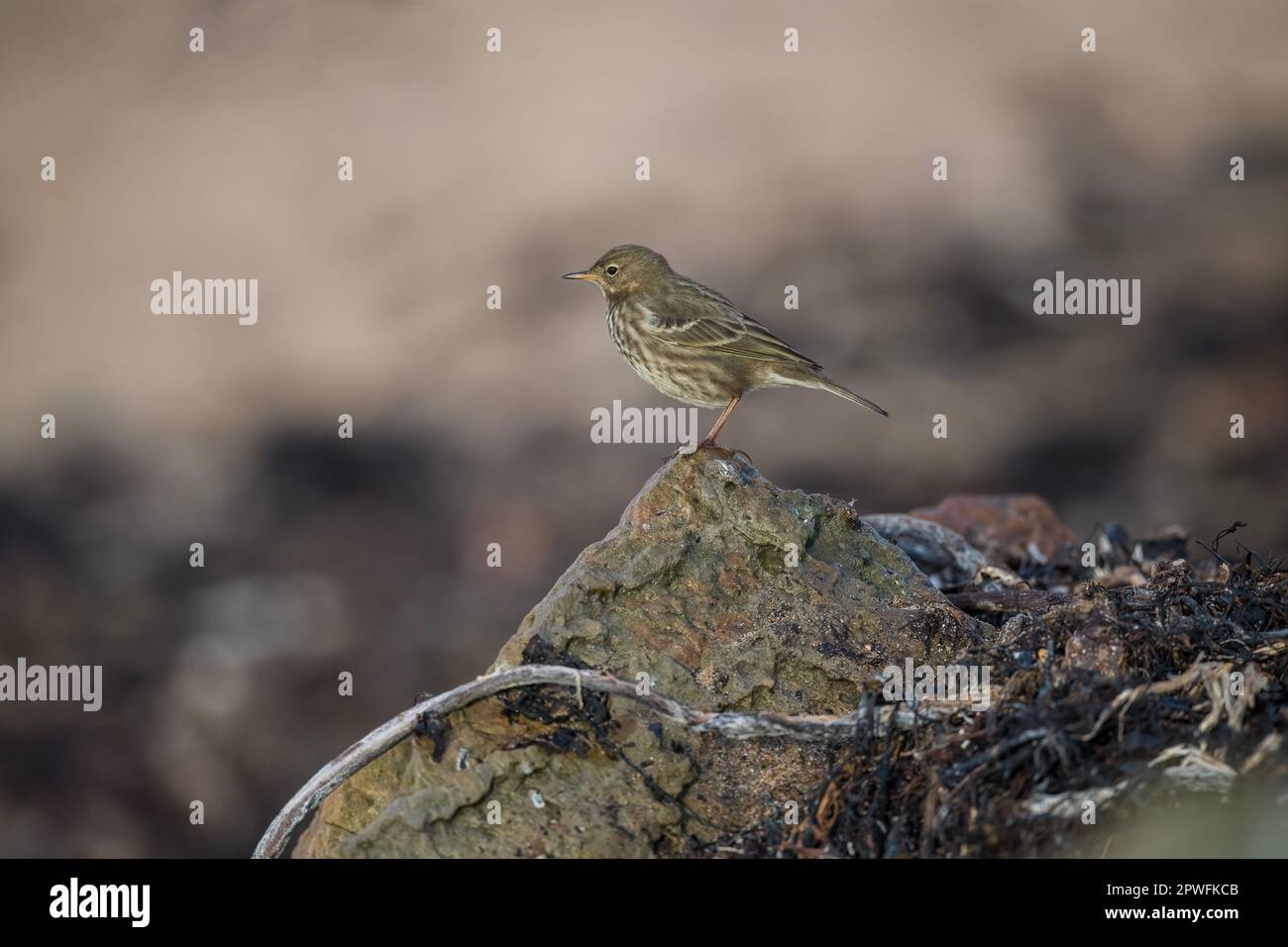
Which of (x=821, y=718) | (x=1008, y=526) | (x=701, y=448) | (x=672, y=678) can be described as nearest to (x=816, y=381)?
(x=1008, y=526)

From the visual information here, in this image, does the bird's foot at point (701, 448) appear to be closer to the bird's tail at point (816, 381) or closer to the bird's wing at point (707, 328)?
the bird's wing at point (707, 328)

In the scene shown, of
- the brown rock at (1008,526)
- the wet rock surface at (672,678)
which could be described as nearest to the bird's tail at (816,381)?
the brown rock at (1008,526)

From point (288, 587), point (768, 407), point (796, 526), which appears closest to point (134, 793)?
point (288, 587)

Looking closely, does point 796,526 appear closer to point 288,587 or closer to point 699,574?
point 699,574

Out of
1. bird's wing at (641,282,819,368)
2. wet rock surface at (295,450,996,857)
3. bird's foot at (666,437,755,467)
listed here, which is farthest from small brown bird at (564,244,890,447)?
wet rock surface at (295,450,996,857)

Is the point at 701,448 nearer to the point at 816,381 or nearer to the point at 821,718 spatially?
the point at 821,718
